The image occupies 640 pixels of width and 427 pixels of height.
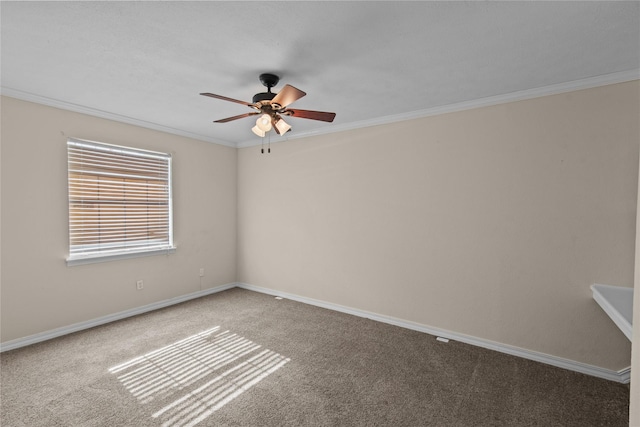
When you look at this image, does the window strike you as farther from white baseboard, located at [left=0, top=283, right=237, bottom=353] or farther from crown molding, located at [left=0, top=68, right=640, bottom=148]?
white baseboard, located at [left=0, top=283, right=237, bottom=353]

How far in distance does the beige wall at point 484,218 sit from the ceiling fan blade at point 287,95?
1690 mm

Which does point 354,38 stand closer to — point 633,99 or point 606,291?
point 633,99

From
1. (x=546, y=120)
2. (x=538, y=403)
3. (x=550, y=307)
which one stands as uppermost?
(x=546, y=120)

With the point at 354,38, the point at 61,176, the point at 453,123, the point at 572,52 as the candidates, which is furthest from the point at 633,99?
the point at 61,176

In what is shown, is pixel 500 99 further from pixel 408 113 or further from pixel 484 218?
pixel 484 218

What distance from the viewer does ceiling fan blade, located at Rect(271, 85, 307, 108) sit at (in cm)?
214

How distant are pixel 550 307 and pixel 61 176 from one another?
4987 millimetres

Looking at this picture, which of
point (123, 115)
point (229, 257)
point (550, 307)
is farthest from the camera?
point (229, 257)

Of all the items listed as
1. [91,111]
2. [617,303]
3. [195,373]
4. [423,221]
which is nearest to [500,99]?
[423,221]

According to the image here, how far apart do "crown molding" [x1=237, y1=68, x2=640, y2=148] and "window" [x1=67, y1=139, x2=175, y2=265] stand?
2.19 metres

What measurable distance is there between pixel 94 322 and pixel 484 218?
442 centimetres

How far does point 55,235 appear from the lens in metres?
3.19

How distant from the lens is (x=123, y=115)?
3615mm

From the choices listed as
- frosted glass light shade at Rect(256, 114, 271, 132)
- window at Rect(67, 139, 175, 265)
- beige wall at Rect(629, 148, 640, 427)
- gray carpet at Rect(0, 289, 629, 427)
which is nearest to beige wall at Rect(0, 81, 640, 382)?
window at Rect(67, 139, 175, 265)
